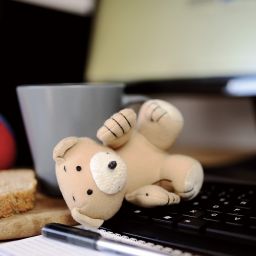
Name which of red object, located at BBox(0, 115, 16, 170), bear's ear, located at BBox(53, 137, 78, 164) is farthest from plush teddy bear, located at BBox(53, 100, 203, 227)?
red object, located at BBox(0, 115, 16, 170)

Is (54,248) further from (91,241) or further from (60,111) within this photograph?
(60,111)

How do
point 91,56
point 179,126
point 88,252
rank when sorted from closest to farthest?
point 88,252, point 179,126, point 91,56

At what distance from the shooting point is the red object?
45 centimetres

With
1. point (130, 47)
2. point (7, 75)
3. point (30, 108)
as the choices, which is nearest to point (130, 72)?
point (130, 47)

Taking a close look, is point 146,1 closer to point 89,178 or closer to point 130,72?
point 130,72

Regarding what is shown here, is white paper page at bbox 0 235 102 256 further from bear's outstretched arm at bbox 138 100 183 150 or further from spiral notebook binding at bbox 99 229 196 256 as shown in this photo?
bear's outstretched arm at bbox 138 100 183 150

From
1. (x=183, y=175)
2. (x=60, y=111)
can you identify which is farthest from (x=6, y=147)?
(x=183, y=175)

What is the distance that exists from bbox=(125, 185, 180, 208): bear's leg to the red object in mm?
201

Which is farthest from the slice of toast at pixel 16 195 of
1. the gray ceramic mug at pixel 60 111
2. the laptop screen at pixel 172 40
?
the laptop screen at pixel 172 40

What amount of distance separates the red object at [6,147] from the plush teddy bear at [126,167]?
18 cm

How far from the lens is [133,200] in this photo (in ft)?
1.01

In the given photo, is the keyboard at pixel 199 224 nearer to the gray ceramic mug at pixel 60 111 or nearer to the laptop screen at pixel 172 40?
the gray ceramic mug at pixel 60 111

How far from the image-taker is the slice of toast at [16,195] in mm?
309

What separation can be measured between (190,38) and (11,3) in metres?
0.28
